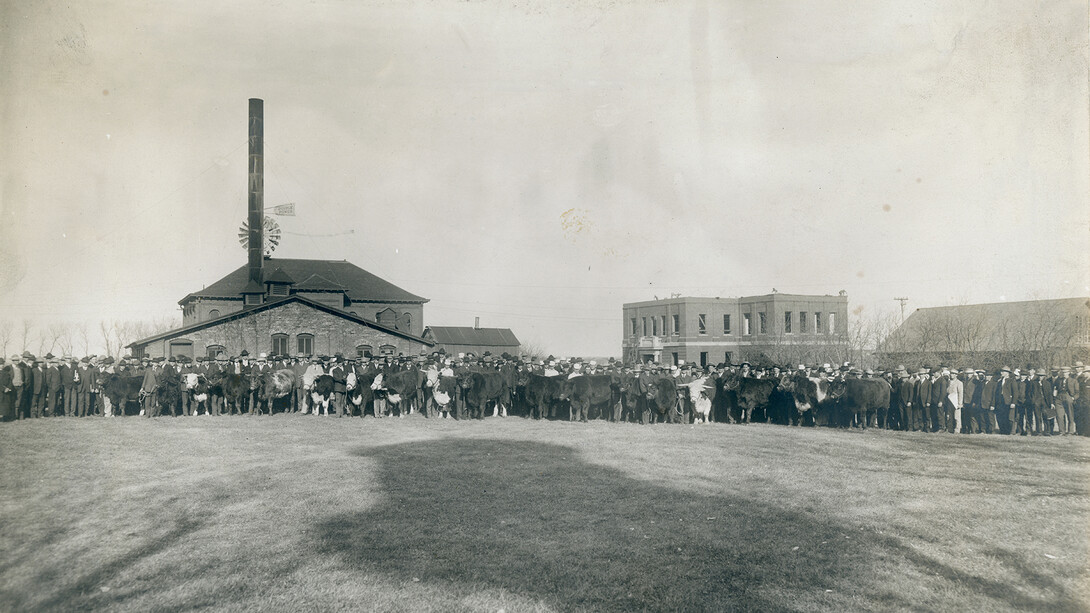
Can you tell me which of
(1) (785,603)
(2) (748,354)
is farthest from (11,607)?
(2) (748,354)

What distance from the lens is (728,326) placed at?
62062 millimetres

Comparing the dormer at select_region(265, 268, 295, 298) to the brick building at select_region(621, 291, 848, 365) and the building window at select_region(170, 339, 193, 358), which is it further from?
the brick building at select_region(621, 291, 848, 365)

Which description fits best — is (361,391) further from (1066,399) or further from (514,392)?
(1066,399)

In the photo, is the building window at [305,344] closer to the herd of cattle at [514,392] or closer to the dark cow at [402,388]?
the herd of cattle at [514,392]

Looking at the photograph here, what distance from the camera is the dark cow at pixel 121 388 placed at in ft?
63.3

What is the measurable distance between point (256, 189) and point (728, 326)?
40.9 m

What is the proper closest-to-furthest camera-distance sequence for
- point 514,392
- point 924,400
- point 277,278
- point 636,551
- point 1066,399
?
→ point 636,551, point 1066,399, point 924,400, point 514,392, point 277,278

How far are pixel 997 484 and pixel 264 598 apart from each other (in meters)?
10.1

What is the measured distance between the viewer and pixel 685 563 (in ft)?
21.9

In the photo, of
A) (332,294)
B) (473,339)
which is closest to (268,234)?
(332,294)

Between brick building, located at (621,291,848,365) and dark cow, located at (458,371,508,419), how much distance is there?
34.9 m

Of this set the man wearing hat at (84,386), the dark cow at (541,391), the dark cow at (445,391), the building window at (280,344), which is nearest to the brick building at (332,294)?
the building window at (280,344)

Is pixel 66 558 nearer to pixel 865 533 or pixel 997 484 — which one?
pixel 865 533

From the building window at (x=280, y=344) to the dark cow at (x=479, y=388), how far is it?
743 inches
